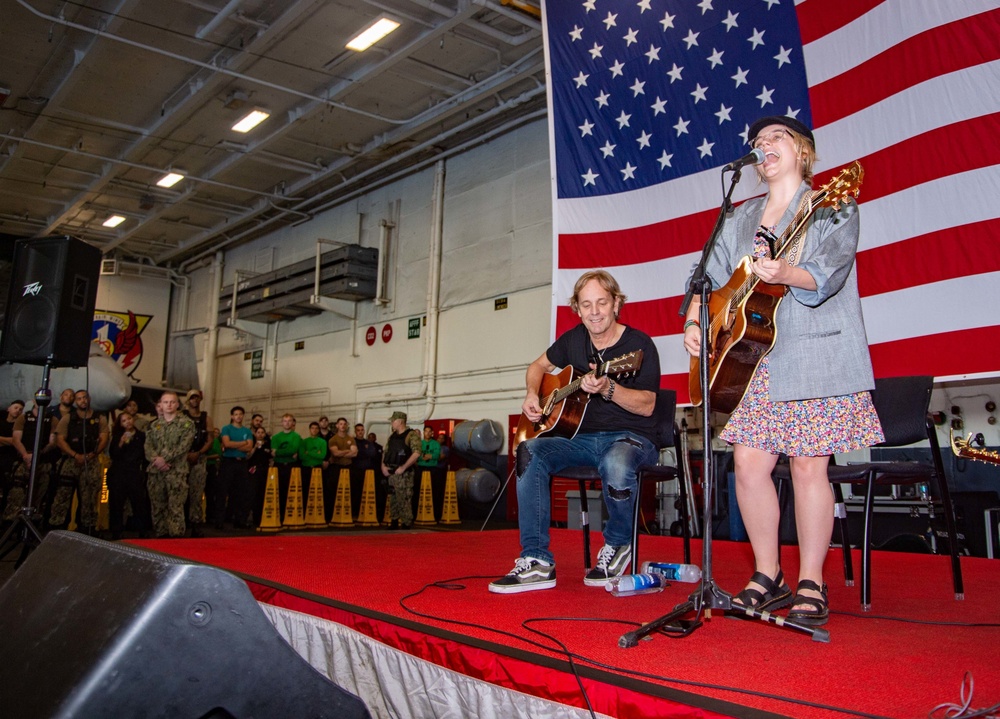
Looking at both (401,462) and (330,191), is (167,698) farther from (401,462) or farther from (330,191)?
(330,191)

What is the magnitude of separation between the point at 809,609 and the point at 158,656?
1.49 meters

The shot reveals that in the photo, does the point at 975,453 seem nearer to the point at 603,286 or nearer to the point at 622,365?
the point at 622,365

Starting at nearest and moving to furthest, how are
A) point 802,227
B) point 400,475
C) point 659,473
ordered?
1. point 802,227
2. point 659,473
3. point 400,475

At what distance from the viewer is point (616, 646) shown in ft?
5.37

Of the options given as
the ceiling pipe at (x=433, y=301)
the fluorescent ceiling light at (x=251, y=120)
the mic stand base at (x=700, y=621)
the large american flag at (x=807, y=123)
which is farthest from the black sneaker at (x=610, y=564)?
the fluorescent ceiling light at (x=251, y=120)

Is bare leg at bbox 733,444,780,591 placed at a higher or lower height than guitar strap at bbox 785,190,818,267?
lower

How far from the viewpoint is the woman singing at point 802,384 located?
188 cm

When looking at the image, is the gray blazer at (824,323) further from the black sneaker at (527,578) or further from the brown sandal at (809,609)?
the black sneaker at (527,578)

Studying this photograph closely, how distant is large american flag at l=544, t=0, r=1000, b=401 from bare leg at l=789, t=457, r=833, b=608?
6.73 feet

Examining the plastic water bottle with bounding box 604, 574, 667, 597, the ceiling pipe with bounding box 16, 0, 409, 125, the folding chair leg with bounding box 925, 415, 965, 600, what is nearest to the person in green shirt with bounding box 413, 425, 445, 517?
the ceiling pipe with bounding box 16, 0, 409, 125

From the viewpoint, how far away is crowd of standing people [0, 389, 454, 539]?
6453mm

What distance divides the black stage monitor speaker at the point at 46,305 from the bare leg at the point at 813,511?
13.9ft

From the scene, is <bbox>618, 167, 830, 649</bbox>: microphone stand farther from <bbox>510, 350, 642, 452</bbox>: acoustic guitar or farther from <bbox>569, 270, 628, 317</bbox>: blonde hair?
<bbox>569, 270, 628, 317</bbox>: blonde hair

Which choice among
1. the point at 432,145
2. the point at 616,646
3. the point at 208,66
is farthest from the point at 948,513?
the point at 432,145
